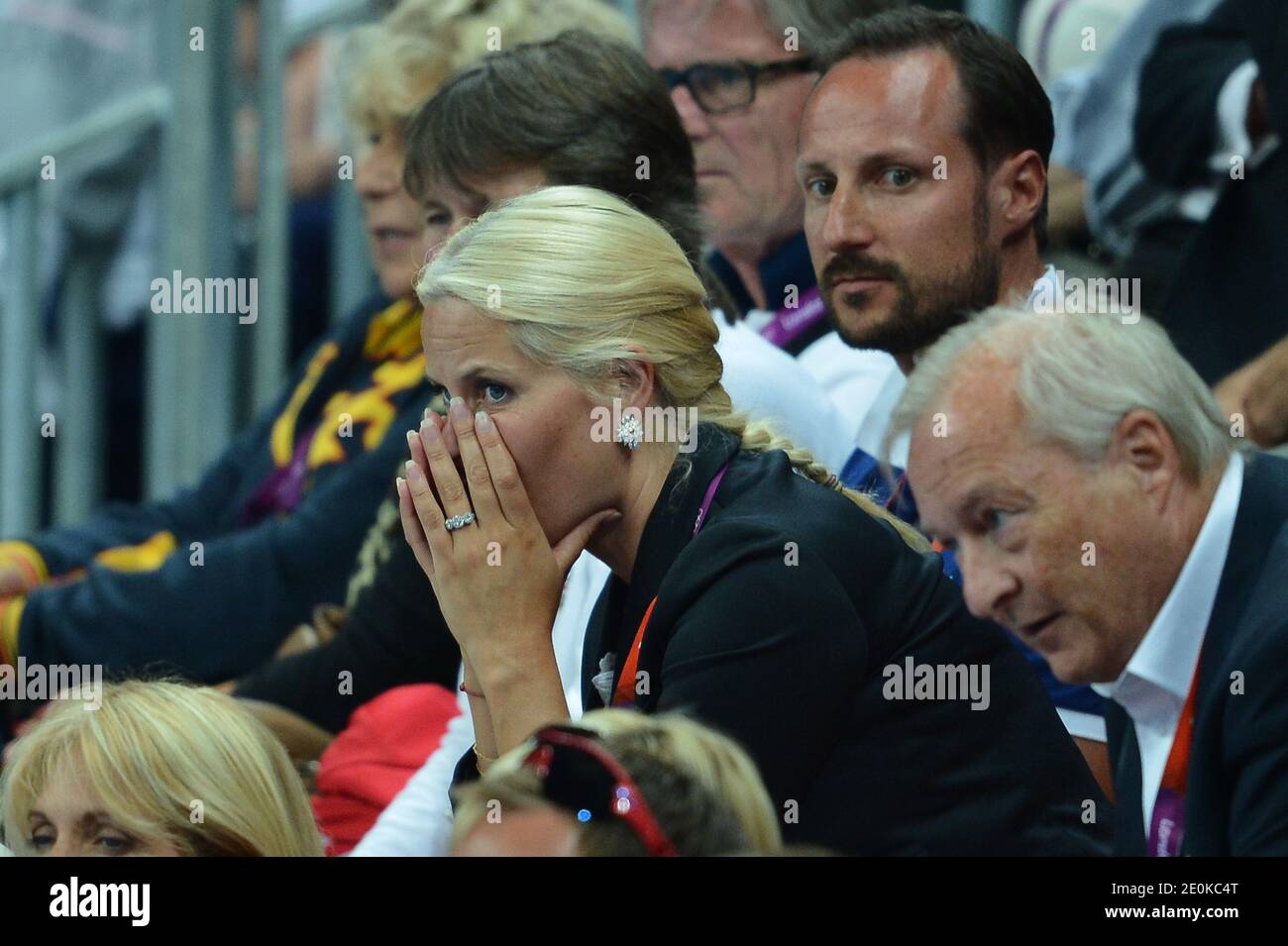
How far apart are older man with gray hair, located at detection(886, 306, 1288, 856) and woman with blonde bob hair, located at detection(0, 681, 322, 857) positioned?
0.83 metres

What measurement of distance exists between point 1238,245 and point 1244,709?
4.77 feet

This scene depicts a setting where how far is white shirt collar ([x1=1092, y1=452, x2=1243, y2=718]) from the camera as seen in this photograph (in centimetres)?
239

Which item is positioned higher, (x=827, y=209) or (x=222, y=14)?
(x=222, y=14)

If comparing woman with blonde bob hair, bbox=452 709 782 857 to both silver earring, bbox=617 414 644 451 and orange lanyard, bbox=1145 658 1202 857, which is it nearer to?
silver earring, bbox=617 414 644 451

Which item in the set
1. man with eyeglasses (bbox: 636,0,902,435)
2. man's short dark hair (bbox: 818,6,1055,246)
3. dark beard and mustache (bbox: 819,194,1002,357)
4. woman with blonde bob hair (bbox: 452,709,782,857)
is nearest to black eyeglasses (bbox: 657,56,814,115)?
man with eyeglasses (bbox: 636,0,902,435)

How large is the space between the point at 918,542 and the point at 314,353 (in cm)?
216

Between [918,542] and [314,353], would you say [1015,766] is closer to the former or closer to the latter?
[918,542]

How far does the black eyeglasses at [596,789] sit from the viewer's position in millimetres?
1675

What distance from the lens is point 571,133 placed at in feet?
9.81

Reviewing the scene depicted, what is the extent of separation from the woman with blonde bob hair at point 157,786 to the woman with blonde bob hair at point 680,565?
238 millimetres

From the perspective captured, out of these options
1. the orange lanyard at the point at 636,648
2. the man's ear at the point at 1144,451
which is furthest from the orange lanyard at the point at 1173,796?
the orange lanyard at the point at 636,648

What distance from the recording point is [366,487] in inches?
145
